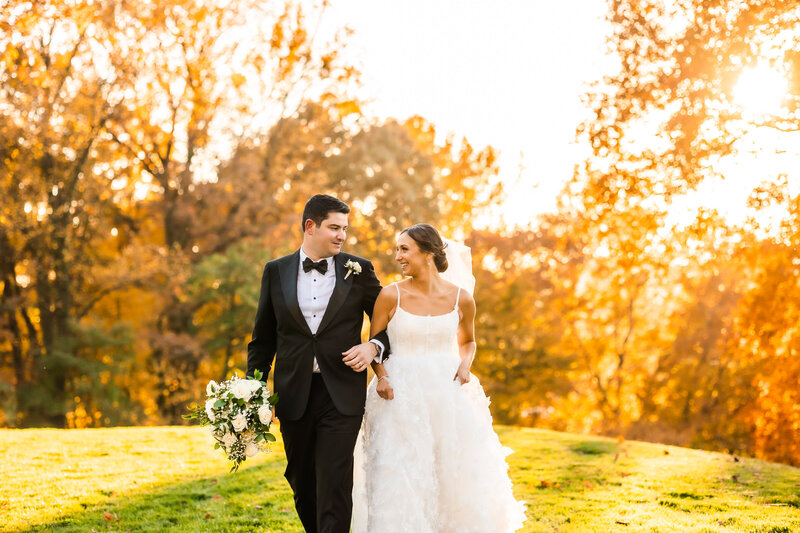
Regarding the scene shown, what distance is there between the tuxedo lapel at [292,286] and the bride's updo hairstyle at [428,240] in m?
0.80

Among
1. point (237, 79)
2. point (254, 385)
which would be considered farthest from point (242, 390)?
point (237, 79)

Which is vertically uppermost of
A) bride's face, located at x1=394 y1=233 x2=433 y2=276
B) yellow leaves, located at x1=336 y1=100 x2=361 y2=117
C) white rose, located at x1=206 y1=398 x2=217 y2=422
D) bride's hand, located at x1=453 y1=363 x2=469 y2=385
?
yellow leaves, located at x1=336 y1=100 x2=361 y2=117

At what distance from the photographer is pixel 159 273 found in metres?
→ 21.9

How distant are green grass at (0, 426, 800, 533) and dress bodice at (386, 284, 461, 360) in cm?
231

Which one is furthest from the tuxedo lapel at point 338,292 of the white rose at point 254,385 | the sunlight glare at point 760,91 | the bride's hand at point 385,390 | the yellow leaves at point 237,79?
the yellow leaves at point 237,79

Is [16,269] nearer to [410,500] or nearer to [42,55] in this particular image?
[42,55]

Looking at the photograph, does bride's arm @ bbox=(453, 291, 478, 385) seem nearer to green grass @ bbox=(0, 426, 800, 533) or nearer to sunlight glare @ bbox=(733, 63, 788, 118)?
green grass @ bbox=(0, 426, 800, 533)

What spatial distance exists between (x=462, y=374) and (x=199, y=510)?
138 inches

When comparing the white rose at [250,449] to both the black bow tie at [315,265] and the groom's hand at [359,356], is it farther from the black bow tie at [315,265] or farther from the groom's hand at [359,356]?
the black bow tie at [315,265]

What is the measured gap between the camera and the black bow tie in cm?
489

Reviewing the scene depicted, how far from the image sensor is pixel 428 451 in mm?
5145

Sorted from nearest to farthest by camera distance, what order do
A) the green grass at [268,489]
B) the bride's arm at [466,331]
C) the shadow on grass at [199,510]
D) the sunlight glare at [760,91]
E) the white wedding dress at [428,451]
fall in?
the white wedding dress at [428,451]
the bride's arm at [466,331]
the shadow on grass at [199,510]
the green grass at [268,489]
the sunlight glare at [760,91]

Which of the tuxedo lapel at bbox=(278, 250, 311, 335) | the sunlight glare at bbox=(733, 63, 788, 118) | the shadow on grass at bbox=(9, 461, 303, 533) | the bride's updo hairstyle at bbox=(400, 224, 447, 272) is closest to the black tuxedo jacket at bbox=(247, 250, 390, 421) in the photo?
the tuxedo lapel at bbox=(278, 250, 311, 335)

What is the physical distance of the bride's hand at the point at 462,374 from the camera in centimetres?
534
